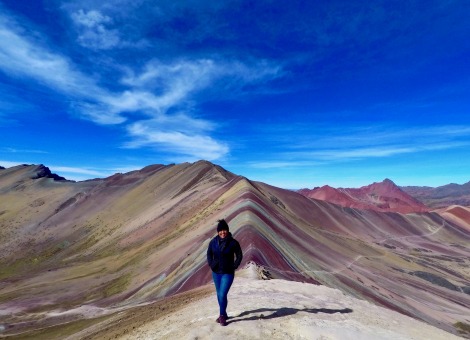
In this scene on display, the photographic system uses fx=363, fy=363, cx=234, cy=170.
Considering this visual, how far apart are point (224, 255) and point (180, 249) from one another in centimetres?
2660

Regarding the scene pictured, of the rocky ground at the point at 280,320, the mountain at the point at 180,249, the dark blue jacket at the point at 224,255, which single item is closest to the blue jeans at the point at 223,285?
the dark blue jacket at the point at 224,255

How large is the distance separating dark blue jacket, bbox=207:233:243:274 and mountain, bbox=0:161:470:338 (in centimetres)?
354

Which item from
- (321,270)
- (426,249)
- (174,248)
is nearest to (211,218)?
(174,248)

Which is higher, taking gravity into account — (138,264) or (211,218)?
(211,218)

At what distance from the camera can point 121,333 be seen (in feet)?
45.6

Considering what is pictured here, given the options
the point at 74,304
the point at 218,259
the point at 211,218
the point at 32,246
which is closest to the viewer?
the point at 218,259

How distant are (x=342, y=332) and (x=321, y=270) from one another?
20.3 metres

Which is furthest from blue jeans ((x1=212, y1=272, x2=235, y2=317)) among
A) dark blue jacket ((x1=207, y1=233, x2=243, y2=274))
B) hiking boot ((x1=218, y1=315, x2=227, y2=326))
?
hiking boot ((x1=218, y1=315, x2=227, y2=326))

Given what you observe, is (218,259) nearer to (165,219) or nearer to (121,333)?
(121,333)

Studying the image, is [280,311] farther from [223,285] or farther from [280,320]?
[223,285]

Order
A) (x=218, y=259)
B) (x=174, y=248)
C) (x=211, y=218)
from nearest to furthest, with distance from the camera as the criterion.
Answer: (x=218, y=259) → (x=174, y=248) → (x=211, y=218)

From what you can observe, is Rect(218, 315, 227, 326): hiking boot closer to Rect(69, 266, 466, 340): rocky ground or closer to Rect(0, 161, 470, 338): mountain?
Rect(69, 266, 466, 340): rocky ground

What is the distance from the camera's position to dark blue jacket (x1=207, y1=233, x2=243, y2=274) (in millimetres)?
9734

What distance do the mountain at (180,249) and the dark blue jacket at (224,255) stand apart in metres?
3.54
